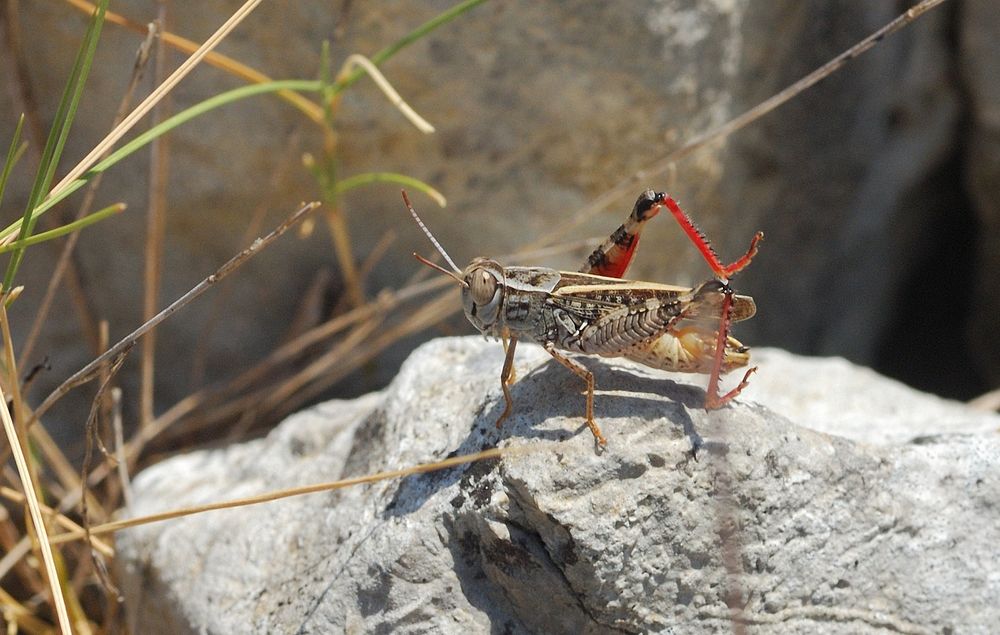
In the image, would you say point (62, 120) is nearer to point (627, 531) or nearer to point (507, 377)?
point (507, 377)

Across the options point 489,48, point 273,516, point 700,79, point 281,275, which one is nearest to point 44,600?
point 273,516

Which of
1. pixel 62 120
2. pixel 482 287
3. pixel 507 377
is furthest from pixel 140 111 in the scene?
pixel 507 377

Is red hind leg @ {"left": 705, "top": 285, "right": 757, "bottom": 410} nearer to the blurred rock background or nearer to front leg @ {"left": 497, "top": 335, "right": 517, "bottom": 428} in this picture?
front leg @ {"left": 497, "top": 335, "right": 517, "bottom": 428}

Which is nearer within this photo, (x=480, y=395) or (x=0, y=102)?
(x=480, y=395)

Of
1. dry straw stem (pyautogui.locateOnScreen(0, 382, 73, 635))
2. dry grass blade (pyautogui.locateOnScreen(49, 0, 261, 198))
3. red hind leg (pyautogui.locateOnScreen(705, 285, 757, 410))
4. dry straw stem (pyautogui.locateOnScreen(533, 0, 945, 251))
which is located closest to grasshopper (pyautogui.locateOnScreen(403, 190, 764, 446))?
red hind leg (pyautogui.locateOnScreen(705, 285, 757, 410))

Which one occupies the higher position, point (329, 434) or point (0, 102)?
point (0, 102)

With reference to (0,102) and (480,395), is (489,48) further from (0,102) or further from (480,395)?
(0,102)
